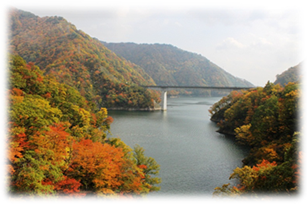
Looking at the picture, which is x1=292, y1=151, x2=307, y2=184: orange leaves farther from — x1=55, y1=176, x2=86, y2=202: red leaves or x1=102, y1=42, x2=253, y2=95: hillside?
x1=102, y1=42, x2=253, y2=95: hillside

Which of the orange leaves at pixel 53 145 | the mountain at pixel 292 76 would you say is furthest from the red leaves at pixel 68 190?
the mountain at pixel 292 76

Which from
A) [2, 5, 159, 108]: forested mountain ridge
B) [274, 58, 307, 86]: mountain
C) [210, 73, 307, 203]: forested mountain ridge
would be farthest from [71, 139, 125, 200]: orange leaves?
[274, 58, 307, 86]: mountain

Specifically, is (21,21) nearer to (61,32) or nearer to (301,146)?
(61,32)

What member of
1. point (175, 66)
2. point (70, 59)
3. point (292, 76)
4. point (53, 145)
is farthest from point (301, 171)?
point (175, 66)

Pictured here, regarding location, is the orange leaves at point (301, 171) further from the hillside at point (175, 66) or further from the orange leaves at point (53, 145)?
the hillside at point (175, 66)

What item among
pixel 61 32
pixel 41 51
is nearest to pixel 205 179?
pixel 41 51

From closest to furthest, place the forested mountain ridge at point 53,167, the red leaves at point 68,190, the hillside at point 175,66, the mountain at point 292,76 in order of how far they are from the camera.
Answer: the forested mountain ridge at point 53,167 → the red leaves at point 68,190 → the mountain at point 292,76 → the hillside at point 175,66

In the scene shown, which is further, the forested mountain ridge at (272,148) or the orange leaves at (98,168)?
the orange leaves at (98,168)
